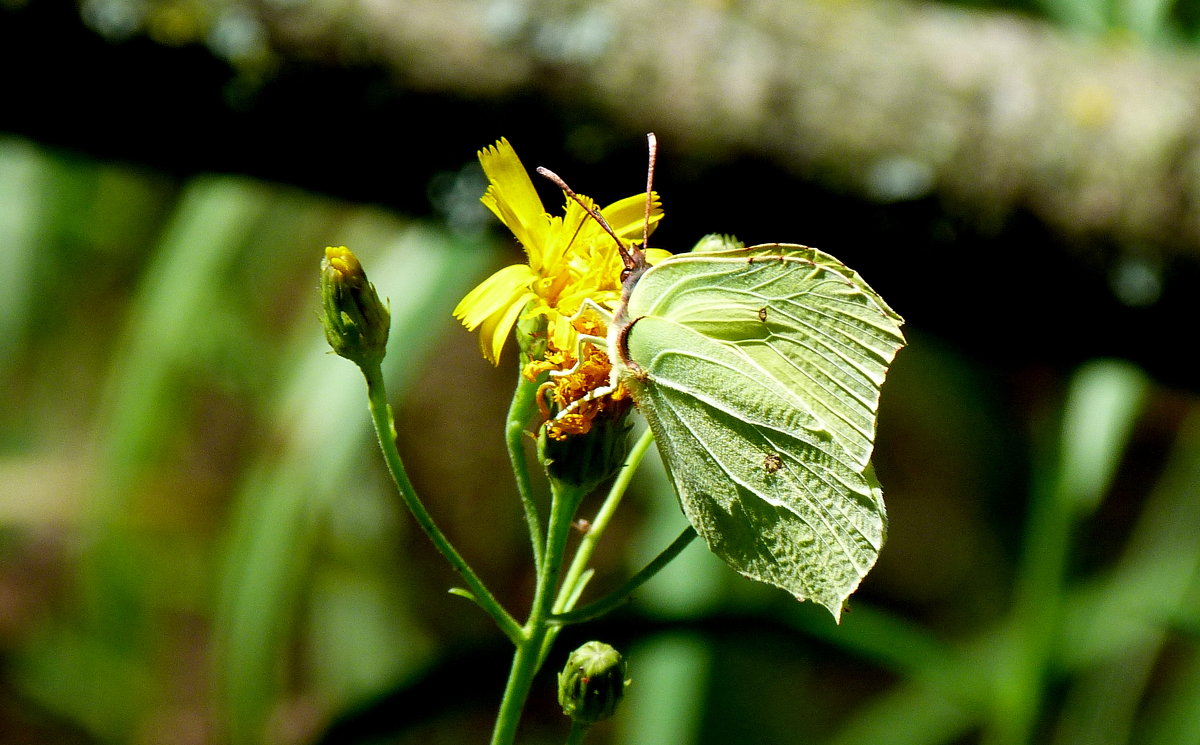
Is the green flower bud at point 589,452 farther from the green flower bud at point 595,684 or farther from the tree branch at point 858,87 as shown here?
the tree branch at point 858,87

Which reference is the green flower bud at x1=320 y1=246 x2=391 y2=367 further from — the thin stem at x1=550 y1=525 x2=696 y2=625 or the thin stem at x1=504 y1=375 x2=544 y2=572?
the thin stem at x1=550 y1=525 x2=696 y2=625

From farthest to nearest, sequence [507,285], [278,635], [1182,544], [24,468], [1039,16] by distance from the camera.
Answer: [24,468] < [1039,16] < [1182,544] < [278,635] < [507,285]

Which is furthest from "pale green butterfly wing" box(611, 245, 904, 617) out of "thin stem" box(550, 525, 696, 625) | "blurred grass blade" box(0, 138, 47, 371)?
"blurred grass blade" box(0, 138, 47, 371)

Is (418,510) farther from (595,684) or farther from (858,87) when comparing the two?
(858,87)

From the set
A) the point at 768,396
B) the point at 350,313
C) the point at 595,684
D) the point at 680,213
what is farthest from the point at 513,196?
the point at 680,213

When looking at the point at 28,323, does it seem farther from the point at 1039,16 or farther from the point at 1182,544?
the point at 1182,544

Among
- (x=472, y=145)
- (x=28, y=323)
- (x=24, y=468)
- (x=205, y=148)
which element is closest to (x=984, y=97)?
(x=472, y=145)
